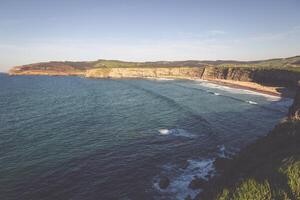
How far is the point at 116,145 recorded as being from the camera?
38500 mm

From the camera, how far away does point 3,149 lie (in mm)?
36312

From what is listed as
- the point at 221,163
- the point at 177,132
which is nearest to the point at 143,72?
the point at 177,132

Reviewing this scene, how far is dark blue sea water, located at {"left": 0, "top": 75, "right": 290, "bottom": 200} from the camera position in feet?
88.5

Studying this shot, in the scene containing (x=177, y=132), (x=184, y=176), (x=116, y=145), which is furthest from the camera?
(x=177, y=132)

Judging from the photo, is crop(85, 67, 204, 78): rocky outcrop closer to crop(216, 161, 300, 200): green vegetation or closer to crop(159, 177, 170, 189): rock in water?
crop(159, 177, 170, 189): rock in water

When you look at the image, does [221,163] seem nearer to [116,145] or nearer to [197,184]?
[197,184]

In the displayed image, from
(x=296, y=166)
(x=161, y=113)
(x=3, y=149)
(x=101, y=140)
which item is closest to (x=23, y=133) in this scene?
(x=3, y=149)

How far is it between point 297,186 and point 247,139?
30103 mm

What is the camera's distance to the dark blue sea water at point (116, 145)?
88.5ft

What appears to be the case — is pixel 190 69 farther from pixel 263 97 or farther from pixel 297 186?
pixel 297 186

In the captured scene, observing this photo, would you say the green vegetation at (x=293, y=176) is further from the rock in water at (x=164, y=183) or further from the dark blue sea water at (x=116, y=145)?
the rock in water at (x=164, y=183)

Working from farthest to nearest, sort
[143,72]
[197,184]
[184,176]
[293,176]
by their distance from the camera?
[143,72]
[184,176]
[197,184]
[293,176]

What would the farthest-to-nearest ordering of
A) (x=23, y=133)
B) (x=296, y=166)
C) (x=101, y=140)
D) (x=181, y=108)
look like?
1. (x=181, y=108)
2. (x=23, y=133)
3. (x=101, y=140)
4. (x=296, y=166)

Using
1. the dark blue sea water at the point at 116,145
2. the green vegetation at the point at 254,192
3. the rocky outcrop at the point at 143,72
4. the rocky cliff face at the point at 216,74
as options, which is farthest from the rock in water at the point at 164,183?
the rocky outcrop at the point at 143,72
